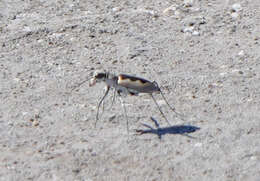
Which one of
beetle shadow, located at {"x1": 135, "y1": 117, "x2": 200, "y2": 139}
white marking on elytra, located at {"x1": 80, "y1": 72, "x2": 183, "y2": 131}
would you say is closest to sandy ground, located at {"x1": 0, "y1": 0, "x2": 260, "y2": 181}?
beetle shadow, located at {"x1": 135, "y1": 117, "x2": 200, "y2": 139}

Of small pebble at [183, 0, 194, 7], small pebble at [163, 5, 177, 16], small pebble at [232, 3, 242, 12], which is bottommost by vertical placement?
small pebble at [183, 0, 194, 7]

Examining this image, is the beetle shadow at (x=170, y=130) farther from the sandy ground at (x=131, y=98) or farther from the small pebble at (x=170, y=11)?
the small pebble at (x=170, y=11)

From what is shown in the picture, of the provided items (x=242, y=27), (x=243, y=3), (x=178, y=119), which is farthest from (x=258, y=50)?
(x=178, y=119)

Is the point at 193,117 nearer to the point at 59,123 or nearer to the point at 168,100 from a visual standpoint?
the point at 168,100

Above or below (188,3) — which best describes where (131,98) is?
above

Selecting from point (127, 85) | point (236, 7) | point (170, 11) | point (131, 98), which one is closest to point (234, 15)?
point (236, 7)

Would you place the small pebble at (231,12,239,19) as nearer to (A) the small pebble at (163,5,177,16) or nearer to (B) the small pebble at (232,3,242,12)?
(B) the small pebble at (232,3,242,12)

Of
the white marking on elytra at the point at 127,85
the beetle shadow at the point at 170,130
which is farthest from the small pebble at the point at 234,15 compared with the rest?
the beetle shadow at the point at 170,130

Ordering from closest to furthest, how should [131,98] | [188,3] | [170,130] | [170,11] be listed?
[170,130] → [131,98] → [170,11] → [188,3]

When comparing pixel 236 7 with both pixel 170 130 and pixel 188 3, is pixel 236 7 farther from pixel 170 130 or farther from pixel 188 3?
pixel 170 130
